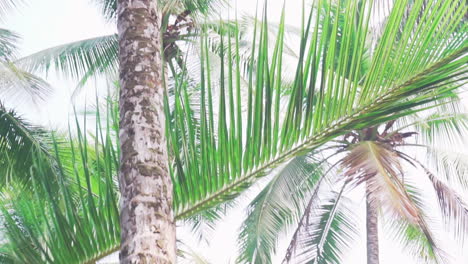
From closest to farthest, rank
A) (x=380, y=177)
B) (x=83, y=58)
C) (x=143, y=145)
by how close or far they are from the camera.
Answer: (x=143, y=145)
(x=380, y=177)
(x=83, y=58)

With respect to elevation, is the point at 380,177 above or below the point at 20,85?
below

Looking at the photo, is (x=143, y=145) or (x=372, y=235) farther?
(x=372, y=235)

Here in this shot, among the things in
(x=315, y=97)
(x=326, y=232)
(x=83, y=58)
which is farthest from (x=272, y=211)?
(x=315, y=97)

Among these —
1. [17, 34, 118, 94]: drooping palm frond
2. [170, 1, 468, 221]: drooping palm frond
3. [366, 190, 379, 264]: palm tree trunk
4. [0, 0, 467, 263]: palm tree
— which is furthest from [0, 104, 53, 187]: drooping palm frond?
[366, 190, 379, 264]: palm tree trunk

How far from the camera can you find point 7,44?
8703mm

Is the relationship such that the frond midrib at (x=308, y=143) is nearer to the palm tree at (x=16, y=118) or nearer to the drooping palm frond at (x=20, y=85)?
the palm tree at (x=16, y=118)

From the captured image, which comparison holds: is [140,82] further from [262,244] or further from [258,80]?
[262,244]

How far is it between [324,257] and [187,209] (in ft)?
29.4

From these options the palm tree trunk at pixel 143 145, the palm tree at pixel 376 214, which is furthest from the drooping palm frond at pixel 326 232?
the palm tree trunk at pixel 143 145

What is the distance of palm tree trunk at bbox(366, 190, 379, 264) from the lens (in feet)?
37.1

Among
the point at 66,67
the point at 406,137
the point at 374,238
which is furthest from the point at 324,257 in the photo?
the point at 66,67

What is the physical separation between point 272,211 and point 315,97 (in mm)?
8609

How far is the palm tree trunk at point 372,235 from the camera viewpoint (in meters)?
11.3

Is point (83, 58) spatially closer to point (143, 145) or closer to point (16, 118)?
point (16, 118)
